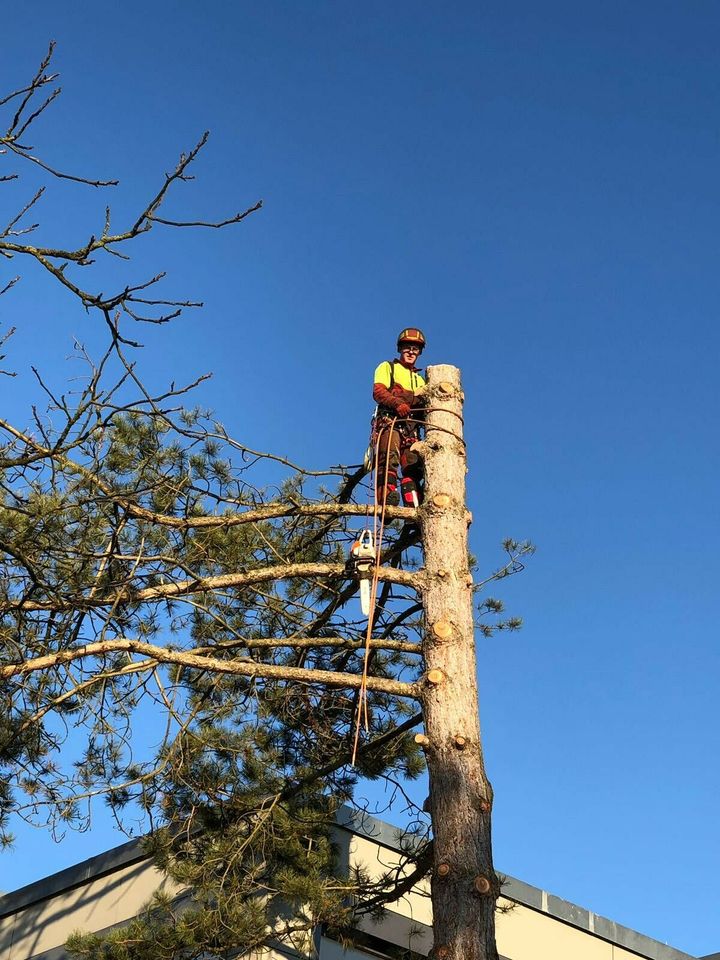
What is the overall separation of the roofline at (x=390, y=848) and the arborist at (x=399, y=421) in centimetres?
260

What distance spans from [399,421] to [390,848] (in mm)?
3302

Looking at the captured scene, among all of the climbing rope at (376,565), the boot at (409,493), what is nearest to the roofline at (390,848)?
the climbing rope at (376,565)

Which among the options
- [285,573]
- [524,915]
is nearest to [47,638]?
[285,573]

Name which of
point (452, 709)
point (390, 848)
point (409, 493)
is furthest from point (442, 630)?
point (390, 848)

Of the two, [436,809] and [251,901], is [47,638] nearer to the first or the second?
[251,901]

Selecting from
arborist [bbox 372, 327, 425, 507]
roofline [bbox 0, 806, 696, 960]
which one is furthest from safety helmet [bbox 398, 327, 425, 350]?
roofline [bbox 0, 806, 696, 960]

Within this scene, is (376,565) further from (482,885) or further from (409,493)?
(482,885)

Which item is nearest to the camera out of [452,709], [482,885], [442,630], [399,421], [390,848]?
[482,885]

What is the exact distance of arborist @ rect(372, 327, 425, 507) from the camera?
808 centimetres

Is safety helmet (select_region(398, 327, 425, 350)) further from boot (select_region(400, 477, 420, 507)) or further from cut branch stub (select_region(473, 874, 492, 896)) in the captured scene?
cut branch stub (select_region(473, 874, 492, 896))

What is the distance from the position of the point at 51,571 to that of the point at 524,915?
545cm

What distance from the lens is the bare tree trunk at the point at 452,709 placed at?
6.22 m

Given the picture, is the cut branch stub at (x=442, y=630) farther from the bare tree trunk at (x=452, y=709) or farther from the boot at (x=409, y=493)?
the boot at (x=409, y=493)

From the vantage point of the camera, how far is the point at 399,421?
27.0ft
